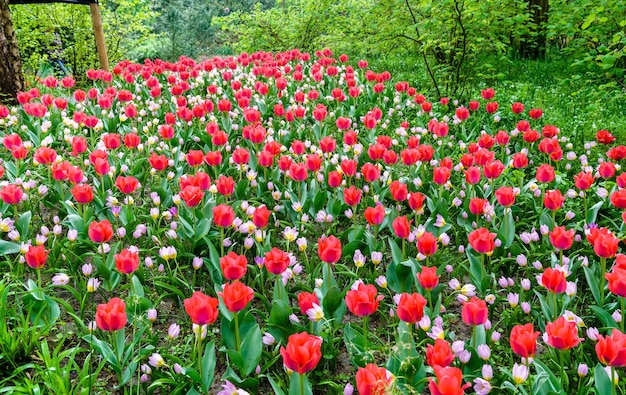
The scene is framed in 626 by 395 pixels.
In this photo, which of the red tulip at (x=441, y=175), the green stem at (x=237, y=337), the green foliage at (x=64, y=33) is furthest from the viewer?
the green foliage at (x=64, y=33)

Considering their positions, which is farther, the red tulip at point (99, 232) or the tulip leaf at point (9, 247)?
the tulip leaf at point (9, 247)

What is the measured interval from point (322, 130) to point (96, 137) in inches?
81.5

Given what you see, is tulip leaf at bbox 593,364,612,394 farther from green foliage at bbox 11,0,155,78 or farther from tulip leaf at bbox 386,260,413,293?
green foliage at bbox 11,0,155,78

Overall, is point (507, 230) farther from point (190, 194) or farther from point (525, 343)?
point (190, 194)

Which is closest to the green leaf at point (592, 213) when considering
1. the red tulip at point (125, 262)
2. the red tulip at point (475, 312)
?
the red tulip at point (475, 312)

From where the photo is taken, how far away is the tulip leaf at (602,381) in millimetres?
1750

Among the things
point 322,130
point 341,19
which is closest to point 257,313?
point 322,130

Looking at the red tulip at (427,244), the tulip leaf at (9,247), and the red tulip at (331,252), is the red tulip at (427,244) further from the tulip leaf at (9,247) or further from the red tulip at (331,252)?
the tulip leaf at (9,247)

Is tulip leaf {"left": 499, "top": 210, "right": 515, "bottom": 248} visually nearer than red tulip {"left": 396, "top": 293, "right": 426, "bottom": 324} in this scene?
No

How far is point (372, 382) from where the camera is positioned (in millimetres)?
1424

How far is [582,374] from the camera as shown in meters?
1.92

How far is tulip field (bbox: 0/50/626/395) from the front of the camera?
1922mm

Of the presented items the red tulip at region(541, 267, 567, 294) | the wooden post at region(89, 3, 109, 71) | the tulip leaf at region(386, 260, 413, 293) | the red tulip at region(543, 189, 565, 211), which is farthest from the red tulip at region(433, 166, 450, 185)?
the wooden post at region(89, 3, 109, 71)

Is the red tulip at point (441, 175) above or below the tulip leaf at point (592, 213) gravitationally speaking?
above
